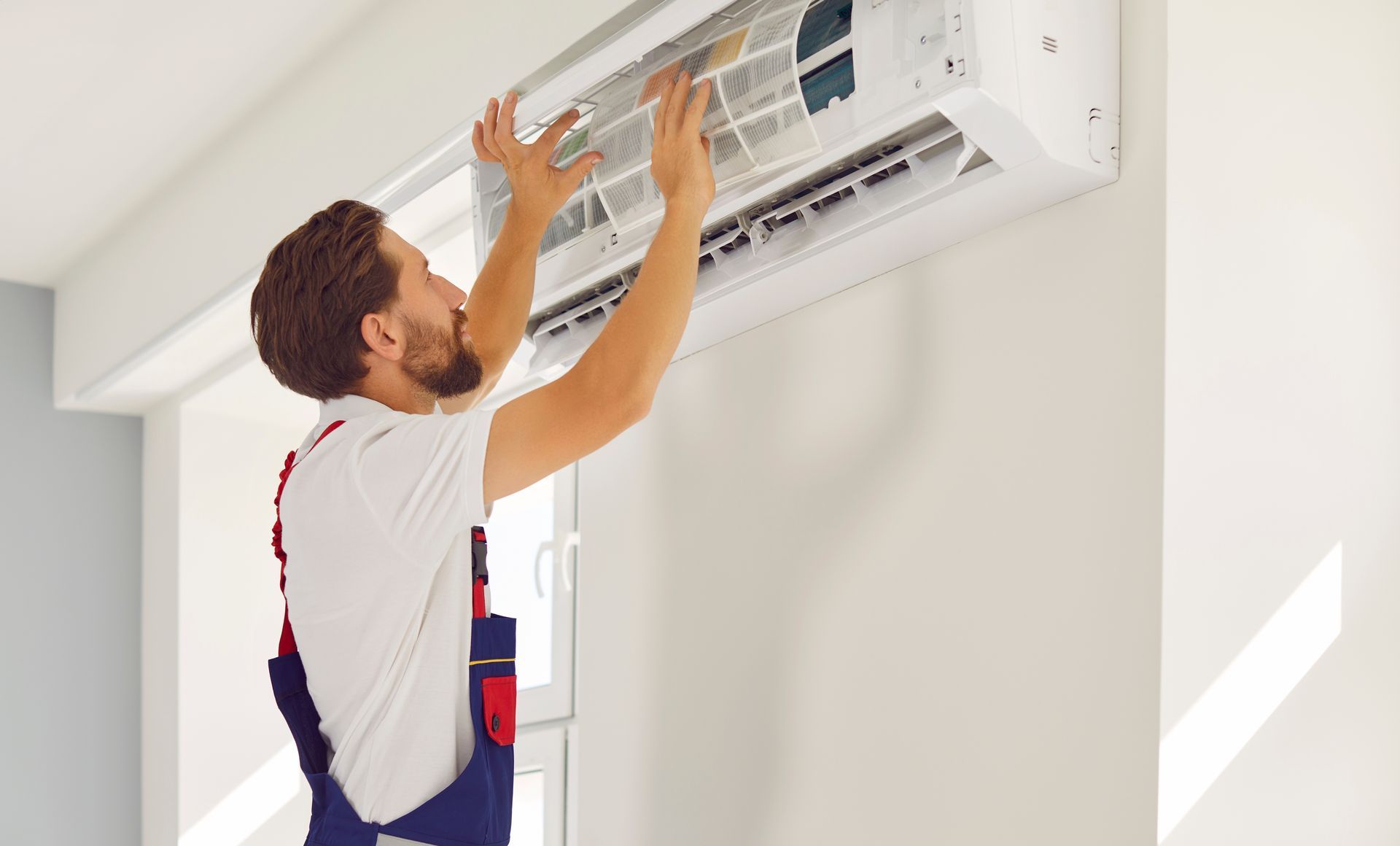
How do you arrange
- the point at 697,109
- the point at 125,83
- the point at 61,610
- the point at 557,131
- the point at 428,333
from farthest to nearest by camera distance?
the point at 61,610 → the point at 125,83 → the point at 557,131 → the point at 428,333 → the point at 697,109

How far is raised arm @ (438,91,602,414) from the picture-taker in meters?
1.58

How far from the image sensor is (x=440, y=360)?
4.71 feet

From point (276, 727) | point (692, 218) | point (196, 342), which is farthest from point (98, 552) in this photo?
point (692, 218)

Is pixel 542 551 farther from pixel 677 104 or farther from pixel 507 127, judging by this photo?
pixel 677 104

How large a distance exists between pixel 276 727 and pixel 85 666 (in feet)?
2.05

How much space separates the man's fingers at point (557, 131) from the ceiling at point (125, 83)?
84cm

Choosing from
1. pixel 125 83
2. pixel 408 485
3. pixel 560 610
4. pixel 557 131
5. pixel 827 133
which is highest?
pixel 125 83

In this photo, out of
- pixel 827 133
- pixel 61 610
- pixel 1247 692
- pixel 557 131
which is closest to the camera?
pixel 1247 692

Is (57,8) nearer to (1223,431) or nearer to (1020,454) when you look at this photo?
(1020,454)

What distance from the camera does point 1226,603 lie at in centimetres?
108

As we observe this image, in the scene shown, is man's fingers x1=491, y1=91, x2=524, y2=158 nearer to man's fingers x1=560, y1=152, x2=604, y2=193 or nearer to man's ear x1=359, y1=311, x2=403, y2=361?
man's fingers x1=560, y1=152, x2=604, y2=193

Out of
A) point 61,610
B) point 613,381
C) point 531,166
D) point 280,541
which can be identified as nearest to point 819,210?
point 613,381

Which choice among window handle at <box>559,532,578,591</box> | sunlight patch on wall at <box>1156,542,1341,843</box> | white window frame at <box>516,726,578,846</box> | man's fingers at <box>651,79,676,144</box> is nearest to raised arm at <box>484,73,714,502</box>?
man's fingers at <box>651,79,676,144</box>

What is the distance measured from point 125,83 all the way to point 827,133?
184 cm
